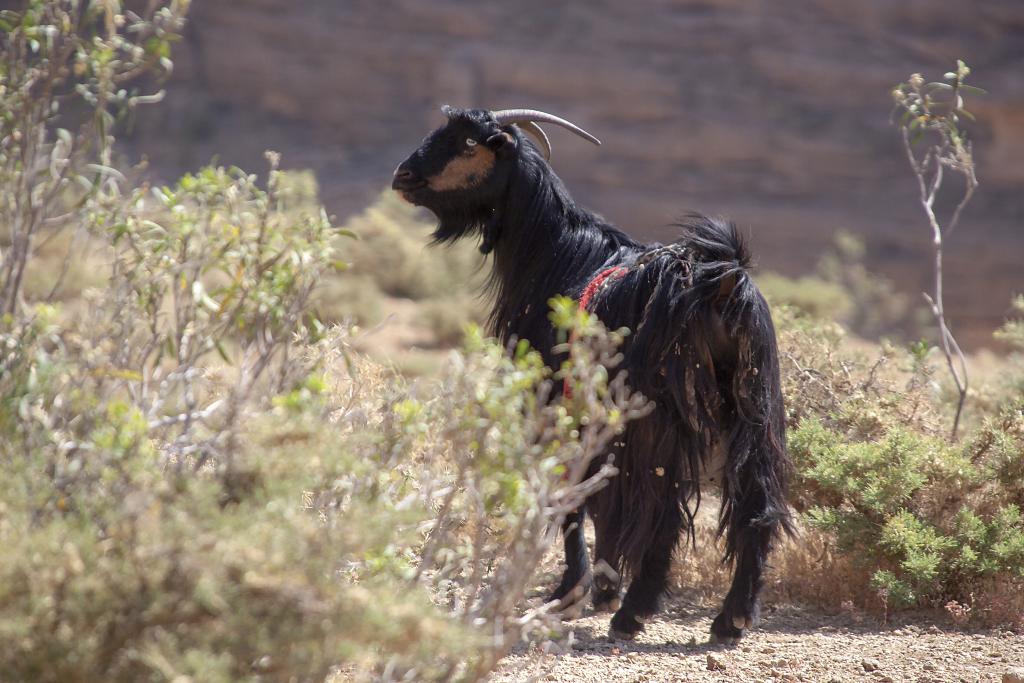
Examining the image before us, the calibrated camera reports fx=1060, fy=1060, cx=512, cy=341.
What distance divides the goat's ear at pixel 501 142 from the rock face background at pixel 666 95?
1796cm

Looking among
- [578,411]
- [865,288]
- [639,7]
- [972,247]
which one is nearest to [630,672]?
[578,411]

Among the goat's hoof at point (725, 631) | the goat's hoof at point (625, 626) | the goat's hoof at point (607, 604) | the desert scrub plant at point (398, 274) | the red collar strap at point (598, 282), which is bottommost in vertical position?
the desert scrub plant at point (398, 274)

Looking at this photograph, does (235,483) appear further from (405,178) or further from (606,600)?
(405,178)

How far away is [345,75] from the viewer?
25516mm

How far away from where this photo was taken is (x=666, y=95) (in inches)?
958

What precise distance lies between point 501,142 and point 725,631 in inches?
97.4

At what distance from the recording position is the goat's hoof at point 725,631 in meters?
4.46

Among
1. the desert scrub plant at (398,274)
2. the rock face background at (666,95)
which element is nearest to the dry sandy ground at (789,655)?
the desert scrub plant at (398,274)

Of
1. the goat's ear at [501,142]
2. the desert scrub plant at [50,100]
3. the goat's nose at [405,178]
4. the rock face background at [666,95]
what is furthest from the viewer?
the rock face background at [666,95]

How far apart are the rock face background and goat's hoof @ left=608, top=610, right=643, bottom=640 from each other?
19.1 meters

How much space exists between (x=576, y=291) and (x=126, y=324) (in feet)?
7.48

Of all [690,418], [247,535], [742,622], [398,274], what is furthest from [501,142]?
[398,274]

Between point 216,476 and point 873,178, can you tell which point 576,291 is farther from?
point 873,178

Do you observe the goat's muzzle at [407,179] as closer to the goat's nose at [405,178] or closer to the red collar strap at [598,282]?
the goat's nose at [405,178]
